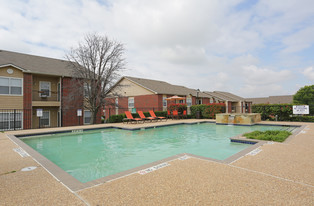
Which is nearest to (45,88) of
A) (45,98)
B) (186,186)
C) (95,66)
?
(45,98)

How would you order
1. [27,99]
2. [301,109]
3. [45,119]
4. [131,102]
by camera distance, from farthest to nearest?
[131,102] → [45,119] → [27,99] → [301,109]

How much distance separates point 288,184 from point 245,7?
1098 cm

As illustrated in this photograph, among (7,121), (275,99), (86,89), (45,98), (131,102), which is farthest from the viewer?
(275,99)

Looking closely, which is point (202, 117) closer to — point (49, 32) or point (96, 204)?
point (49, 32)

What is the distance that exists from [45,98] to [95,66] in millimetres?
5721

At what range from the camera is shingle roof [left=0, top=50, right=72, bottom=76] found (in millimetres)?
15482

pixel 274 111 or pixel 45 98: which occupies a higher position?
pixel 45 98

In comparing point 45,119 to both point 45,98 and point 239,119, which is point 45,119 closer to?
point 45,98

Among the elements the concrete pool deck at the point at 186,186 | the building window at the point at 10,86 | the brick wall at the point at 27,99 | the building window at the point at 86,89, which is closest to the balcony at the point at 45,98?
the brick wall at the point at 27,99

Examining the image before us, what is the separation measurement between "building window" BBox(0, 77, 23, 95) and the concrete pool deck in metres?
13.6

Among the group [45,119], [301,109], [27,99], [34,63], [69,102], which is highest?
[34,63]

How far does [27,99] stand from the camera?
15.3 m

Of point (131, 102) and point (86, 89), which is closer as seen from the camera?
point (86, 89)

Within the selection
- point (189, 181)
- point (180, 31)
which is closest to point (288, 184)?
point (189, 181)
